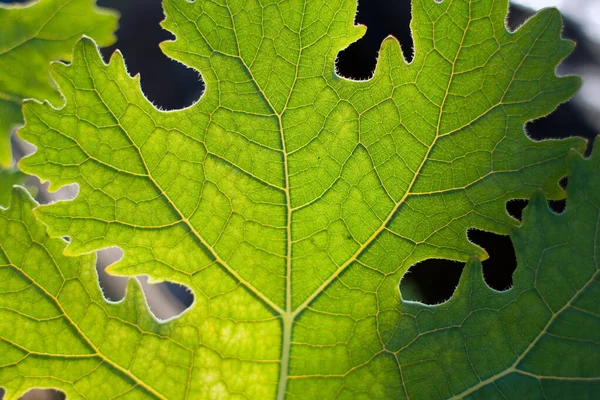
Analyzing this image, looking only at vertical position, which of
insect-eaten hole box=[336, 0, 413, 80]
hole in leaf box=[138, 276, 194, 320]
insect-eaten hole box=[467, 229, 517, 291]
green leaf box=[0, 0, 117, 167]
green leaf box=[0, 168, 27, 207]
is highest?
insect-eaten hole box=[336, 0, 413, 80]

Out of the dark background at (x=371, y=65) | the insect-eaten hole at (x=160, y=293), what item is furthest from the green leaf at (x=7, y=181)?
the insect-eaten hole at (x=160, y=293)

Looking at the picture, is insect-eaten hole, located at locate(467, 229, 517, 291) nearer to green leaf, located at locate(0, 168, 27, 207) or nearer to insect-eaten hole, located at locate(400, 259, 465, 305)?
insect-eaten hole, located at locate(400, 259, 465, 305)

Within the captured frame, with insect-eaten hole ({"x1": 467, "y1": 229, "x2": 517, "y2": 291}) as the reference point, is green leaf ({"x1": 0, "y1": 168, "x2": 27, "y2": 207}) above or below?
below

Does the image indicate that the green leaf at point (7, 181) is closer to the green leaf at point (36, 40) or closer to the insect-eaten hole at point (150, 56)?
the green leaf at point (36, 40)

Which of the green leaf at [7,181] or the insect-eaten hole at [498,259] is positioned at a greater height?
the insect-eaten hole at [498,259]

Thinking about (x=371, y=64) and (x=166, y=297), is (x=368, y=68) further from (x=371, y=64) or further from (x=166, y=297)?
(x=166, y=297)

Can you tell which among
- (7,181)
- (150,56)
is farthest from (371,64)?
(7,181)

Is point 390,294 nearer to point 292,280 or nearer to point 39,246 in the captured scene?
point 292,280

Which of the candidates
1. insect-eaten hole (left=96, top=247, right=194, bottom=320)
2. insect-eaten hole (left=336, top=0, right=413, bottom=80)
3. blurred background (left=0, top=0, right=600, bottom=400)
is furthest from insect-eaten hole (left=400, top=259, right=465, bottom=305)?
insect-eaten hole (left=96, top=247, right=194, bottom=320)
